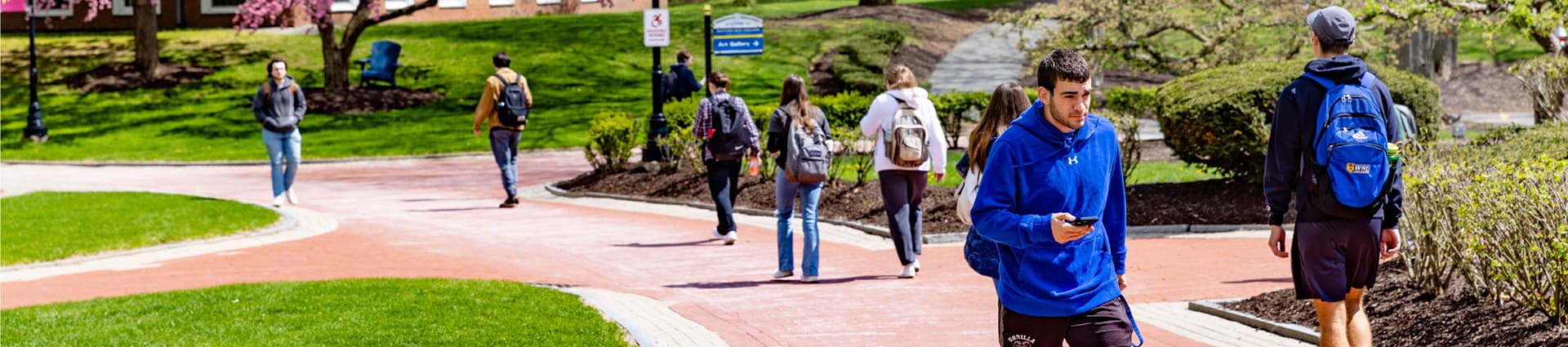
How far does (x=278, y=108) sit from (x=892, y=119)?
28.5ft

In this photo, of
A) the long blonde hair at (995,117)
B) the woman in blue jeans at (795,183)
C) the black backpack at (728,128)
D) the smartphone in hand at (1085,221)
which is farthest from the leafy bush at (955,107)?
the smartphone in hand at (1085,221)

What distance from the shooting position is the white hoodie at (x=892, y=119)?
10445 millimetres

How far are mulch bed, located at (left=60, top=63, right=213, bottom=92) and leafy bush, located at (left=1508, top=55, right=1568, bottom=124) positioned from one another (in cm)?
3057

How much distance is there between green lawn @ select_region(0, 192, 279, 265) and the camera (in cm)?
1422

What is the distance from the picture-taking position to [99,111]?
115 ft

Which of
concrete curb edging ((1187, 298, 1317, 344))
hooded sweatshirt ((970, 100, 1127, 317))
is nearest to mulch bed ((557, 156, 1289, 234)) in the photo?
concrete curb edging ((1187, 298, 1317, 344))

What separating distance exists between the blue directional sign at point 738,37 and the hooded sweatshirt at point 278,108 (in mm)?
7093

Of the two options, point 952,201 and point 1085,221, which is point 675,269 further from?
point 1085,221

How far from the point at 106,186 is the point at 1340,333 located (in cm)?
1927

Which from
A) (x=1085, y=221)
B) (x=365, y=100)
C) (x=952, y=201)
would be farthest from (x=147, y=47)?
(x=1085, y=221)

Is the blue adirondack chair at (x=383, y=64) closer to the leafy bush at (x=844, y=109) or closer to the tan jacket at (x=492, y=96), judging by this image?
the leafy bush at (x=844, y=109)

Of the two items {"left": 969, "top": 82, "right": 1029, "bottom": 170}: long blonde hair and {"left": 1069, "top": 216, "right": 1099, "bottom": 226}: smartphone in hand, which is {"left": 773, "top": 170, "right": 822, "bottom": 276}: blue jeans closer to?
{"left": 969, "top": 82, "right": 1029, "bottom": 170}: long blonde hair

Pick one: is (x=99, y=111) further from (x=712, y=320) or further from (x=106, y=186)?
(x=712, y=320)

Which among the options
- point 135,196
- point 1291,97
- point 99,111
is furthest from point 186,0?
point 1291,97
